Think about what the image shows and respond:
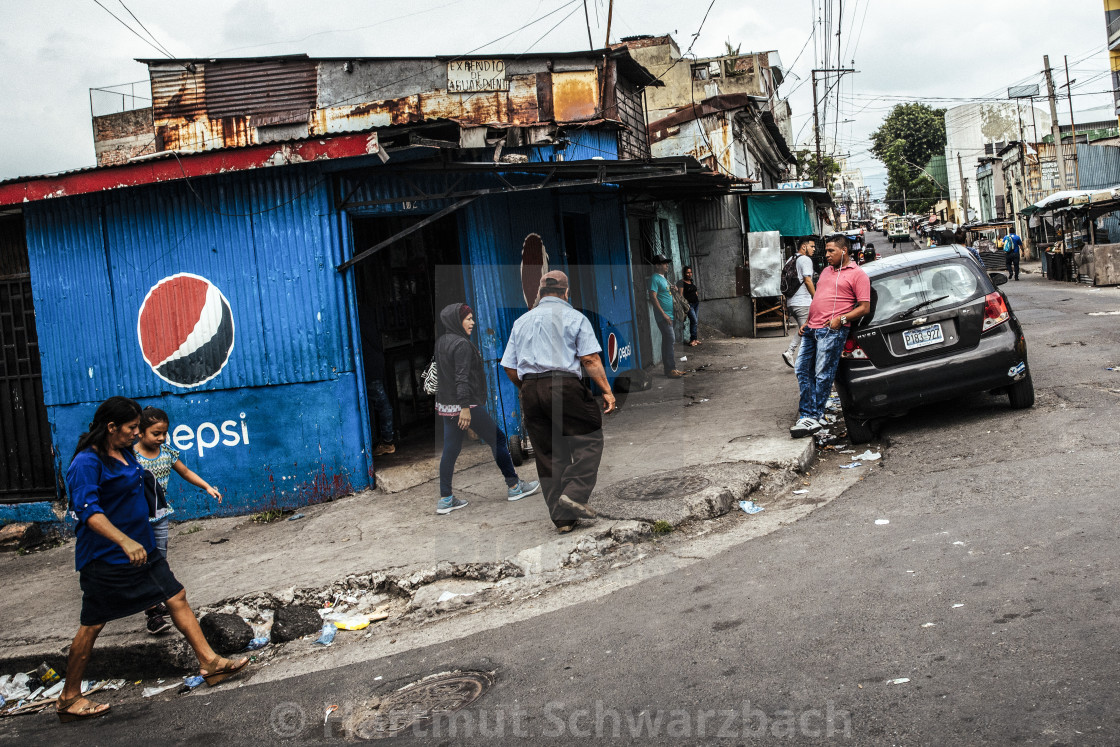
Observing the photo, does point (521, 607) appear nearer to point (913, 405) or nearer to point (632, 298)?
point (913, 405)

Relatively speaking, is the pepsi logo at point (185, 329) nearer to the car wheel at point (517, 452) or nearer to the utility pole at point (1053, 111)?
the car wheel at point (517, 452)

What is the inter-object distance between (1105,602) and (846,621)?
1.05m

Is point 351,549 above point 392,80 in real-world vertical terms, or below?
below

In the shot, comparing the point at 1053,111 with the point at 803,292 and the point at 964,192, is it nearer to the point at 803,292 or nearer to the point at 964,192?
the point at 964,192

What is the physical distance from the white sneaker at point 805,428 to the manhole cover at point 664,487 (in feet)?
4.83

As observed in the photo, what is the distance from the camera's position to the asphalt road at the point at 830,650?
309 cm

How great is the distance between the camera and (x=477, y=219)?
8.78 meters

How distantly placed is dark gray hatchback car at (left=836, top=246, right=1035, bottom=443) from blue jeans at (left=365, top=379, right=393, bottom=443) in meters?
4.68

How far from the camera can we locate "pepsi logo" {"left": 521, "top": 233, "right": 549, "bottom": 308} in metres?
9.62

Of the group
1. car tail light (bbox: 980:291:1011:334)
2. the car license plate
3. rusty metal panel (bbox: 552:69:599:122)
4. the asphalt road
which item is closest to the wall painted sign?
rusty metal panel (bbox: 552:69:599:122)

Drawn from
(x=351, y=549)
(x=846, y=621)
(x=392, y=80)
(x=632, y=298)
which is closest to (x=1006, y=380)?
(x=846, y=621)

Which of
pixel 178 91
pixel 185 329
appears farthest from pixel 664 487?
pixel 178 91

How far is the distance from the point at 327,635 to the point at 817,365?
16.1 feet

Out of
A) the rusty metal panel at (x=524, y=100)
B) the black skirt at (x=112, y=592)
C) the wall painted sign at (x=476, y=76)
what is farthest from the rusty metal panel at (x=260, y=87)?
the black skirt at (x=112, y=592)
